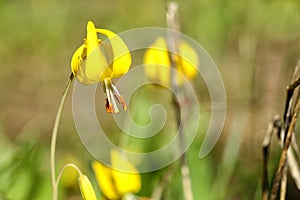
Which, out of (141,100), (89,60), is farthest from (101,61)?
(141,100)

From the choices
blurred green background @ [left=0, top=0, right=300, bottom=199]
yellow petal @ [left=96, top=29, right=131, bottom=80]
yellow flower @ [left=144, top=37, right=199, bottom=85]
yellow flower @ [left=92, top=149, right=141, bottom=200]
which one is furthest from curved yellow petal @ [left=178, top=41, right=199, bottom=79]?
yellow petal @ [left=96, top=29, right=131, bottom=80]

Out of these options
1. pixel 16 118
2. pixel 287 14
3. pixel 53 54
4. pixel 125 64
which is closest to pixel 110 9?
pixel 53 54

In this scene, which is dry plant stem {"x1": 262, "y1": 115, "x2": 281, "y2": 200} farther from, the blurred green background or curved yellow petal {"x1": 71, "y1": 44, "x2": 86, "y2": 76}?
curved yellow petal {"x1": 71, "y1": 44, "x2": 86, "y2": 76}

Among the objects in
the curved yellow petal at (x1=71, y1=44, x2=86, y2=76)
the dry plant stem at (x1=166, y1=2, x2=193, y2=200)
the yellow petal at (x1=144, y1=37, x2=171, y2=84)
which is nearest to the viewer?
the curved yellow petal at (x1=71, y1=44, x2=86, y2=76)

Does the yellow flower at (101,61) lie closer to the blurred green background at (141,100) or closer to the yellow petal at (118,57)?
the yellow petal at (118,57)

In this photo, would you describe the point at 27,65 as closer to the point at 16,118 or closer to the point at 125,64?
the point at 16,118

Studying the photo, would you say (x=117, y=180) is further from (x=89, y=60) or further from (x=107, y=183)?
(x=89, y=60)
